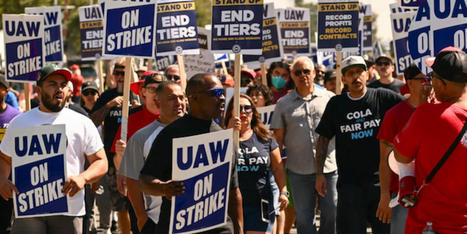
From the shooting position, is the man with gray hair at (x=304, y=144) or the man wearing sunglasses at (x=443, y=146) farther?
the man with gray hair at (x=304, y=144)

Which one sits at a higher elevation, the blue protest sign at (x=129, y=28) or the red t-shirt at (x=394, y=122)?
the blue protest sign at (x=129, y=28)

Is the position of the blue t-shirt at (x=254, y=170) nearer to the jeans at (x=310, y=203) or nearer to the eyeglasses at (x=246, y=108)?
the eyeglasses at (x=246, y=108)

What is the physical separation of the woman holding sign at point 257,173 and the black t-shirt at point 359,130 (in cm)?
62

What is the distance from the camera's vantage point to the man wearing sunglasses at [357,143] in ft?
28.6

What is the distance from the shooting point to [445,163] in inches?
211

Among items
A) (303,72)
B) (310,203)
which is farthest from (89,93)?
(310,203)

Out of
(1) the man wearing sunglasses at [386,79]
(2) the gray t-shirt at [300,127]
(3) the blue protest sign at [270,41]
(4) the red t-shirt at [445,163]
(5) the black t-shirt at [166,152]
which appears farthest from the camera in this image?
(3) the blue protest sign at [270,41]

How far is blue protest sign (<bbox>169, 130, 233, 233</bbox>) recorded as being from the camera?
18.8 ft

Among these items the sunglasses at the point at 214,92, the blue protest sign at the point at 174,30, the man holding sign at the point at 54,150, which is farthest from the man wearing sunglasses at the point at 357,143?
the blue protest sign at the point at 174,30

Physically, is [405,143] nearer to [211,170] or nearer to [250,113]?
[211,170]

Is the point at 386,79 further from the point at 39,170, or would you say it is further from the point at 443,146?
the point at 443,146

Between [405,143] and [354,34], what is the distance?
7734mm

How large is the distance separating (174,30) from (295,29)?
648 centimetres

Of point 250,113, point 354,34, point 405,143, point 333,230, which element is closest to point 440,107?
point 405,143
